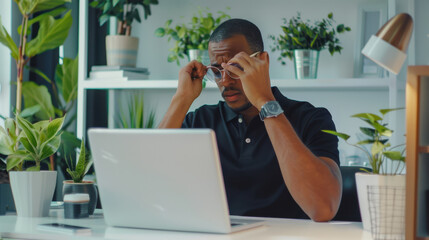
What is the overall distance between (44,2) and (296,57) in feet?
4.75

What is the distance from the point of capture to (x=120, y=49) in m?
3.26

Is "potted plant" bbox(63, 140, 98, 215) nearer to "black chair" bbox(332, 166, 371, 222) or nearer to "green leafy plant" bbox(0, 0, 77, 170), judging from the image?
"black chair" bbox(332, 166, 371, 222)

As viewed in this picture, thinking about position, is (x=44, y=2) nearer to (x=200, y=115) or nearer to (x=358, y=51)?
(x=200, y=115)

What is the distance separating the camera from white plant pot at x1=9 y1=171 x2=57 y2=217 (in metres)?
1.77

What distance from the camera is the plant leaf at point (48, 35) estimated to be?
11.0ft

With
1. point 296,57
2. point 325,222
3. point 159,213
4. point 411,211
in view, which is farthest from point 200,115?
point 411,211

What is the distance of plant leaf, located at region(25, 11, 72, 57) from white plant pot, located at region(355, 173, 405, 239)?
240 centimetres

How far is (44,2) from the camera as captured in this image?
3354 millimetres

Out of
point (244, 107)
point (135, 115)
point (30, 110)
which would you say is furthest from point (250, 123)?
point (30, 110)

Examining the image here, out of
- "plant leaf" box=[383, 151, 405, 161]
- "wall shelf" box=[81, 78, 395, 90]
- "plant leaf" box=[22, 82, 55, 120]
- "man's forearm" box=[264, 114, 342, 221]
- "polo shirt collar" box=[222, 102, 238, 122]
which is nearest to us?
"plant leaf" box=[383, 151, 405, 161]

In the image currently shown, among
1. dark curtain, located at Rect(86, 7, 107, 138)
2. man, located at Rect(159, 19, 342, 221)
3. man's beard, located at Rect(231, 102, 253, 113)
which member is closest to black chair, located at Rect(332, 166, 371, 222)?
man, located at Rect(159, 19, 342, 221)

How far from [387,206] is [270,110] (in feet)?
1.89

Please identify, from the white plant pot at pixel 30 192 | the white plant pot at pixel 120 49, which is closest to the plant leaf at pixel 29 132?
the white plant pot at pixel 30 192

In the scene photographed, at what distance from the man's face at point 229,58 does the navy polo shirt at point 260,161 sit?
109mm
